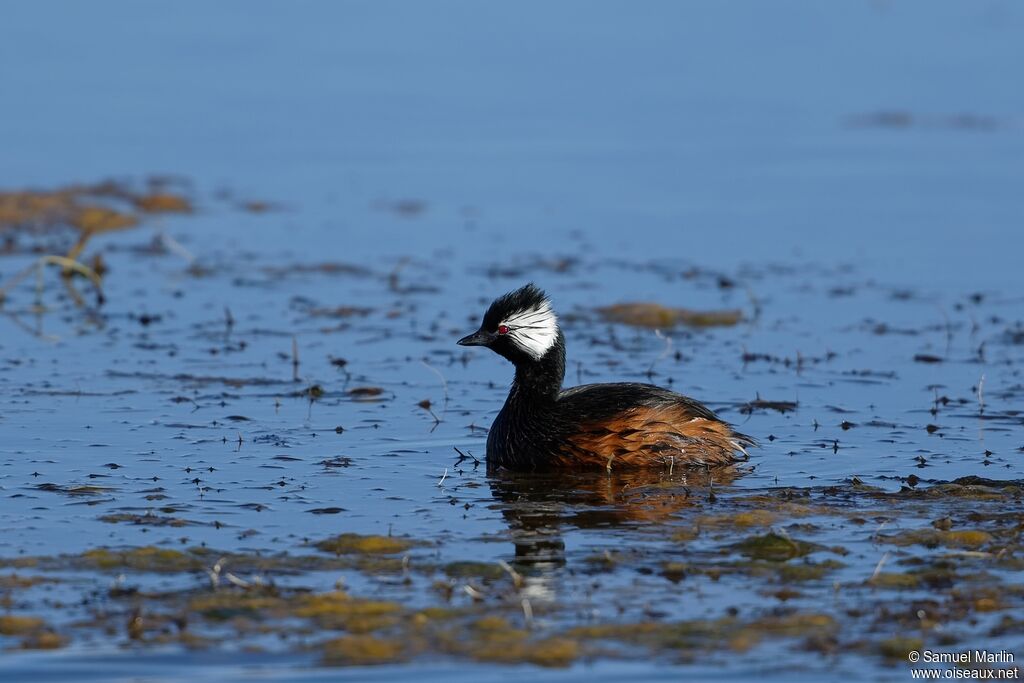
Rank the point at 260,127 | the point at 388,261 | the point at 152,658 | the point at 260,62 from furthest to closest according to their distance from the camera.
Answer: the point at 260,62 < the point at 260,127 < the point at 388,261 < the point at 152,658

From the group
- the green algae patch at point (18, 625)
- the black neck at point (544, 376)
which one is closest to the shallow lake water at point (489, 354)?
the green algae patch at point (18, 625)

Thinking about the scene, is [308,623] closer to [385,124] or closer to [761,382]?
[761,382]

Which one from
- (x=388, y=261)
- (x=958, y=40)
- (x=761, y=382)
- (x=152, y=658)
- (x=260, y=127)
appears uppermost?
(x=958, y=40)

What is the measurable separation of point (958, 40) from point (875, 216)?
1086 cm

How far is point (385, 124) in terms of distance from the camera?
23.0 m

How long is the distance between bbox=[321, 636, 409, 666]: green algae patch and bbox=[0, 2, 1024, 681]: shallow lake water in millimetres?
19

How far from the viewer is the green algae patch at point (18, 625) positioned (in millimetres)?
6926

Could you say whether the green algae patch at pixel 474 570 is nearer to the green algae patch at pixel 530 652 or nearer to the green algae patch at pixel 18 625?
the green algae patch at pixel 530 652

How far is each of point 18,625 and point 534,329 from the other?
14.9 feet

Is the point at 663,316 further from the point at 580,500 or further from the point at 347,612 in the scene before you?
the point at 347,612

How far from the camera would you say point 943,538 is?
323 inches

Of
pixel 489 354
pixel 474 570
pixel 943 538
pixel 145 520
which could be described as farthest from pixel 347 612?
pixel 489 354

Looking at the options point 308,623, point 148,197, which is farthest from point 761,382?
point 148,197

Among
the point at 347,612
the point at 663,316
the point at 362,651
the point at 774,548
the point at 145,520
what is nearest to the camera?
the point at 362,651
